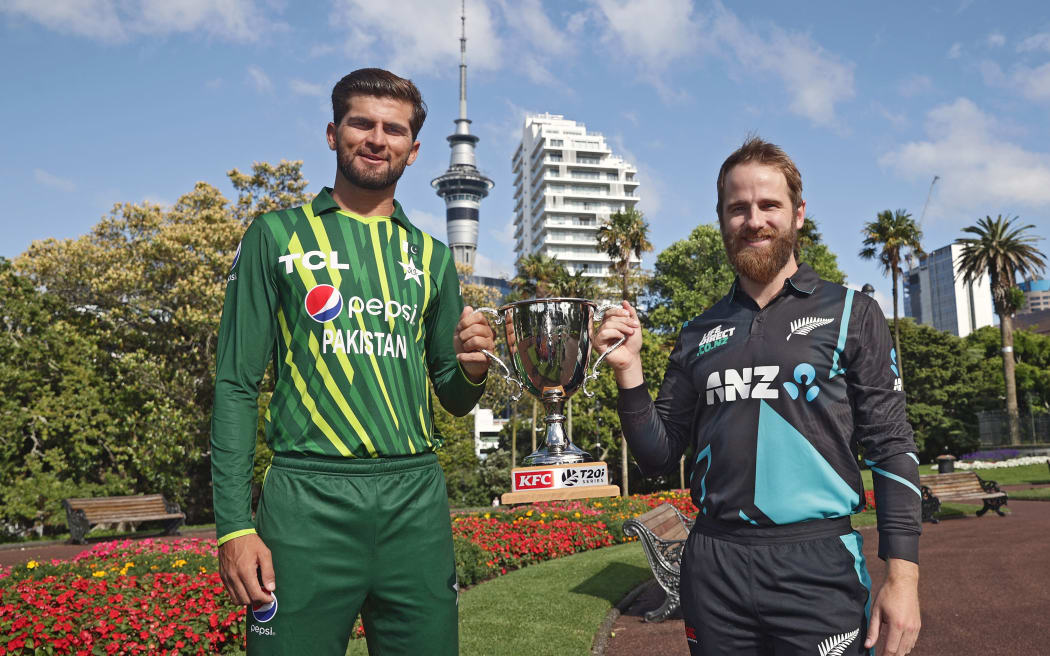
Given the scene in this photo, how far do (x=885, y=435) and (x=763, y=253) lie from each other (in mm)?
709

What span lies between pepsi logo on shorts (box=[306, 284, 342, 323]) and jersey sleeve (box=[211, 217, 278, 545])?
0.14 m

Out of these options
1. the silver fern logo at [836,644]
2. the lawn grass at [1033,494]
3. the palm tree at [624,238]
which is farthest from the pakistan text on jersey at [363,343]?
the palm tree at [624,238]

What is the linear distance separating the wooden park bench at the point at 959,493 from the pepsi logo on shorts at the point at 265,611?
1702 centimetres

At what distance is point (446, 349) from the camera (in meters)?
2.96

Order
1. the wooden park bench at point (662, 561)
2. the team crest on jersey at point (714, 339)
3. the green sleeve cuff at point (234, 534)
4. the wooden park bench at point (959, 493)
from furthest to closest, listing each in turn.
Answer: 1. the wooden park bench at point (959, 493)
2. the wooden park bench at point (662, 561)
3. the team crest on jersey at point (714, 339)
4. the green sleeve cuff at point (234, 534)

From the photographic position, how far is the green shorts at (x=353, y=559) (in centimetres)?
241

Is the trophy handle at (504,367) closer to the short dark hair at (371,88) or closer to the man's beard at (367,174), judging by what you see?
the man's beard at (367,174)

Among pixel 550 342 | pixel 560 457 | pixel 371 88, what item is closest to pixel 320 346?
pixel 550 342

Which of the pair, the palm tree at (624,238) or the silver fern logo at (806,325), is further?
the palm tree at (624,238)

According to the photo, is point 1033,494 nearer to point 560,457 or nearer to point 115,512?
point 560,457

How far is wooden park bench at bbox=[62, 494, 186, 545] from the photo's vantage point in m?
20.4

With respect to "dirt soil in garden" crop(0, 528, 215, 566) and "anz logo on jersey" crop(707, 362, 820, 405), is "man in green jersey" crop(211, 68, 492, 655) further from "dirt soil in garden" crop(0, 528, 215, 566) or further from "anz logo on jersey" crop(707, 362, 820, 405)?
"dirt soil in garden" crop(0, 528, 215, 566)

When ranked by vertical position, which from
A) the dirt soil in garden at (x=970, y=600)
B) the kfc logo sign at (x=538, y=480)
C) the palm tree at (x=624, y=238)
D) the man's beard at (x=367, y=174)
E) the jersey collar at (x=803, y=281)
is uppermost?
the palm tree at (x=624, y=238)

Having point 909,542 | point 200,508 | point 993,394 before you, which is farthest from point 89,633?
point 993,394
